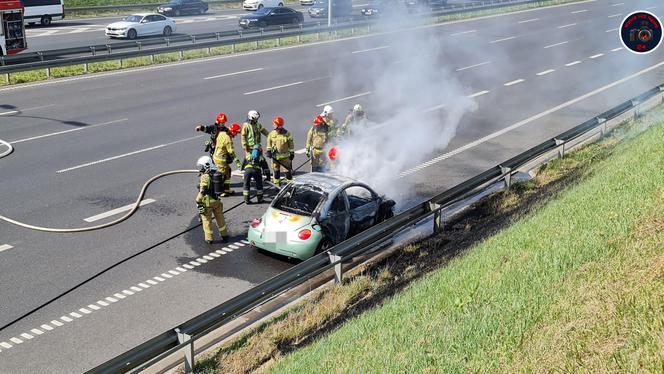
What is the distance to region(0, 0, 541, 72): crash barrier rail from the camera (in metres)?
28.2

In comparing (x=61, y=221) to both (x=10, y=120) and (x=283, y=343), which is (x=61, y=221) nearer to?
(x=283, y=343)

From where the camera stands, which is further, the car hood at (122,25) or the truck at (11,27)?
the car hood at (122,25)

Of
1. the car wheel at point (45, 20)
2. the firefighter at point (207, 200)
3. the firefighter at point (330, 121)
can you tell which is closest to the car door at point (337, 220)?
the firefighter at point (207, 200)

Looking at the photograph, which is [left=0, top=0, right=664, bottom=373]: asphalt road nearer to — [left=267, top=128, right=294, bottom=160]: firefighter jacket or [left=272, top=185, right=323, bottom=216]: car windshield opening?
[left=272, top=185, right=323, bottom=216]: car windshield opening

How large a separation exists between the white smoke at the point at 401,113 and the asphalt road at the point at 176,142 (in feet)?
0.65

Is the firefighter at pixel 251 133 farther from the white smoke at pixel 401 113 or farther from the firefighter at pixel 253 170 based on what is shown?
the white smoke at pixel 401 113

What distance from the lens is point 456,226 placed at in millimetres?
14383

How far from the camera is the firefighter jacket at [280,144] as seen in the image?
1576 cm

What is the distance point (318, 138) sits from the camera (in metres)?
16.2

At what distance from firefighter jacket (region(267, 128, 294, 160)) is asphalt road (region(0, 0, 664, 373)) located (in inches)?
53.4

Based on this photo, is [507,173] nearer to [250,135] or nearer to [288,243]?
[250,135]

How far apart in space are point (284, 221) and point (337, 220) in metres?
0.96

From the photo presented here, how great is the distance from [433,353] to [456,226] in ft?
22.9

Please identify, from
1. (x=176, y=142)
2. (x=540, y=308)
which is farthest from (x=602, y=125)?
(x=540, y=308)
